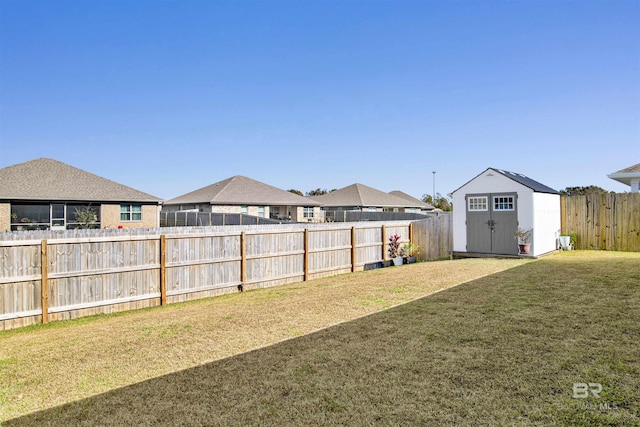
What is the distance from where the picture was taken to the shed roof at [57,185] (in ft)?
69.9

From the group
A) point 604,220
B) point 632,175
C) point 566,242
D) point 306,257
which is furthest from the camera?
point 566,242

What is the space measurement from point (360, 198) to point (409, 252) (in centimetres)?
2734

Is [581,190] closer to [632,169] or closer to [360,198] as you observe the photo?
[360,198]

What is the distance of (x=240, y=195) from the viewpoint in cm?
3500

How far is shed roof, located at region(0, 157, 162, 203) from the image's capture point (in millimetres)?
21312

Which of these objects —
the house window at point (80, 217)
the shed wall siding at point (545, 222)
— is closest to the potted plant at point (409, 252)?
the shed wall siding at point (545, 222)

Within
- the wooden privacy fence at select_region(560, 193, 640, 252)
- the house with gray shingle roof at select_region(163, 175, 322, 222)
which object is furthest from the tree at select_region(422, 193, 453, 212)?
the wooden privacy fence at select_region(560, 193, 640, 252)

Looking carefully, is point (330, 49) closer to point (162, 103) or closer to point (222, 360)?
point (162, 103)

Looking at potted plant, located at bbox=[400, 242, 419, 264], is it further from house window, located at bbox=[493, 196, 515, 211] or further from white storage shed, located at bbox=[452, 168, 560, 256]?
house window, located at bbox=[493, 196, 515, 211]

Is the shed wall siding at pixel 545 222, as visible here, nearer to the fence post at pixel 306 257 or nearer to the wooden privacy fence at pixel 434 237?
the wooden privacy fence at pixel 434 237

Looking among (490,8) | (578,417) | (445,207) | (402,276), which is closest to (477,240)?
(402,276)

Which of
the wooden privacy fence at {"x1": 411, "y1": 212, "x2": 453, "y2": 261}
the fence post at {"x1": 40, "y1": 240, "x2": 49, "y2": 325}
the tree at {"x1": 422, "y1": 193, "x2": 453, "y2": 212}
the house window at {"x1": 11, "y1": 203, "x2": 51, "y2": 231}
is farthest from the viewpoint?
the tree at {"x1": 422, "y1": 193, "x2": 453, "y2": 212}
